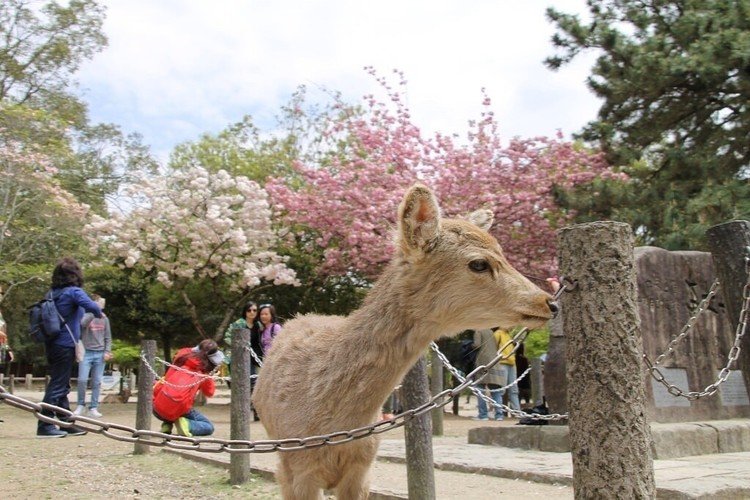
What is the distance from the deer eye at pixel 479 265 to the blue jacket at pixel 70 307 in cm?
677

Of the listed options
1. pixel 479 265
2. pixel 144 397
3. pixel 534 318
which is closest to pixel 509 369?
pixel 144 397

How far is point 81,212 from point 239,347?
14.8m

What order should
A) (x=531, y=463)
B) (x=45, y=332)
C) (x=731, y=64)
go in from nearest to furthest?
(x=531, y=463) → (x=45, y=332) → (x=731, y=64)

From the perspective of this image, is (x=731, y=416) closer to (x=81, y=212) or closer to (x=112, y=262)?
(x=81, y=212)

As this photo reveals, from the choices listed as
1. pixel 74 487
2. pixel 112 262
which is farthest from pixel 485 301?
pixel 112 262

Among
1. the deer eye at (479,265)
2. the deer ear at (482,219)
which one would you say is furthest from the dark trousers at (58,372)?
the deer eye at (479,265)

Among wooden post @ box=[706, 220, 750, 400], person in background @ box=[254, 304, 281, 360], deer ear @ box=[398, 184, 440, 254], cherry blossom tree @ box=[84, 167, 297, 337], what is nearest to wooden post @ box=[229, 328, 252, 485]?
person in background @ box=[254, 304, 281, 360]

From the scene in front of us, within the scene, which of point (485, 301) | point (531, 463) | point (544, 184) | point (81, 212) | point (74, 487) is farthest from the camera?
point (81, 212)

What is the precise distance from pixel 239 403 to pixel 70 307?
11.3ft

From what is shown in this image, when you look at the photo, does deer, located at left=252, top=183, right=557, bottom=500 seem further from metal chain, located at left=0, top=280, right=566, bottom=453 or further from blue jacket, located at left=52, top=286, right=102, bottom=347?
blue jacket, located at left=52, top=286, right=102, bottom=347

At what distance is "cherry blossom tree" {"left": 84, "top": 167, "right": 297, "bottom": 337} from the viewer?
20.0 meters

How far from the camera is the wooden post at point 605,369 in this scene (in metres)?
2.85

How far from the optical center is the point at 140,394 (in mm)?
9164

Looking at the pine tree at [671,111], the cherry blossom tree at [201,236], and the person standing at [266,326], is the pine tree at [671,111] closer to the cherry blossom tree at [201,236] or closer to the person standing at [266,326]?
the person standing at [266,326]
